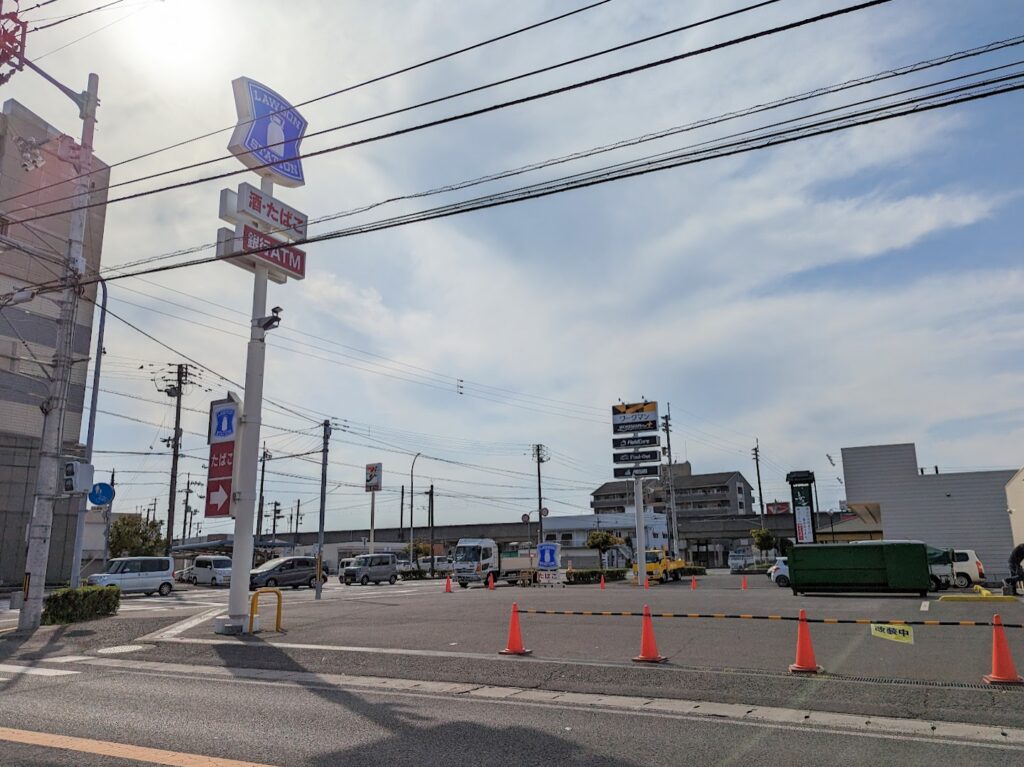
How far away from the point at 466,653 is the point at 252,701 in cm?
409

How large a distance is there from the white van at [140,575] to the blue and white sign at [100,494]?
1829cm

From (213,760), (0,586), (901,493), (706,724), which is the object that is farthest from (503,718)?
(901,493)

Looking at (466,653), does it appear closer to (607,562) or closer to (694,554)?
(607,562)

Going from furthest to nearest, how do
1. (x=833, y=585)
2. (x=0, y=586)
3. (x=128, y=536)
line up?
(x=128, y=536) → (x=0, y=586) → (x=833, y=585)

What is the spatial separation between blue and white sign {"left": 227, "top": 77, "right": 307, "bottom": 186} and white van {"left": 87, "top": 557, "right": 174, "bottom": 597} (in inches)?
978

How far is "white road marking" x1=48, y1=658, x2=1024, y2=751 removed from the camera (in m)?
6.77

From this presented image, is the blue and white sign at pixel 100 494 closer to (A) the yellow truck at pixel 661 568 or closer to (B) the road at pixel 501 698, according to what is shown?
(B) the road at pixel 501 698

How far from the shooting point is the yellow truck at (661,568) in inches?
1667

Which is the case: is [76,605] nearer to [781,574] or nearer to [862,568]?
[862,568]

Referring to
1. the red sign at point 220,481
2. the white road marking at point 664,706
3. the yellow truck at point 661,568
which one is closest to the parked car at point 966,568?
the yellow truck at point 661,568

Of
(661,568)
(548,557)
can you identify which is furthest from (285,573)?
(661,568)

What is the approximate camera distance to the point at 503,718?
7.48 metres

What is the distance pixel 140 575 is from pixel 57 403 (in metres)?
20.7

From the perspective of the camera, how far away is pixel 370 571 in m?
43.4
